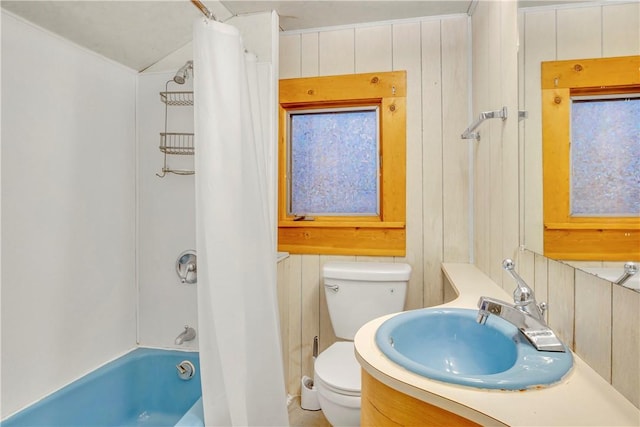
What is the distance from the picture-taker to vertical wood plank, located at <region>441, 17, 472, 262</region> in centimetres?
188

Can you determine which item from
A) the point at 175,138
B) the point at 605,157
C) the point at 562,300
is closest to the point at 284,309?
the point at 175,138

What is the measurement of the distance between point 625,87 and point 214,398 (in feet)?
4.68

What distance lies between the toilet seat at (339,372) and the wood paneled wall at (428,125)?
435 mm

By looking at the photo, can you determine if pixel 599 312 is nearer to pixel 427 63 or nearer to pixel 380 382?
pixel 380 382

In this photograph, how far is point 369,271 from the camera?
5.80 feet

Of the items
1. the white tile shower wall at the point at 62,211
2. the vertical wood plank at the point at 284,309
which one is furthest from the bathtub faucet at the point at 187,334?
the vertical wood plank at the point at 284,309

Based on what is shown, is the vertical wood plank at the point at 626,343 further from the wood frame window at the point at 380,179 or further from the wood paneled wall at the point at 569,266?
the wood frame window at the point at 380,179

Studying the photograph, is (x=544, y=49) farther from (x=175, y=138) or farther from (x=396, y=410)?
(x=175, y=138)

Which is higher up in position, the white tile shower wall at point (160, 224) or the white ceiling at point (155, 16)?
the white ceiling at point (155, 16)

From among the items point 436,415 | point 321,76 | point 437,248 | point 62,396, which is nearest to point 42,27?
point 321,76

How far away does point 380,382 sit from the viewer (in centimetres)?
78

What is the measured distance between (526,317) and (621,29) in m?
0.65

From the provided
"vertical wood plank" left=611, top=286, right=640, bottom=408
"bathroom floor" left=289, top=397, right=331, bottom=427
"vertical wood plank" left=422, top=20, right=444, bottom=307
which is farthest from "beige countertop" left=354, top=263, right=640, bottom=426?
"bathroom floor" left=289, top=397, right=331, bottom=427

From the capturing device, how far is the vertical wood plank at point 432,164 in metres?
1.90
